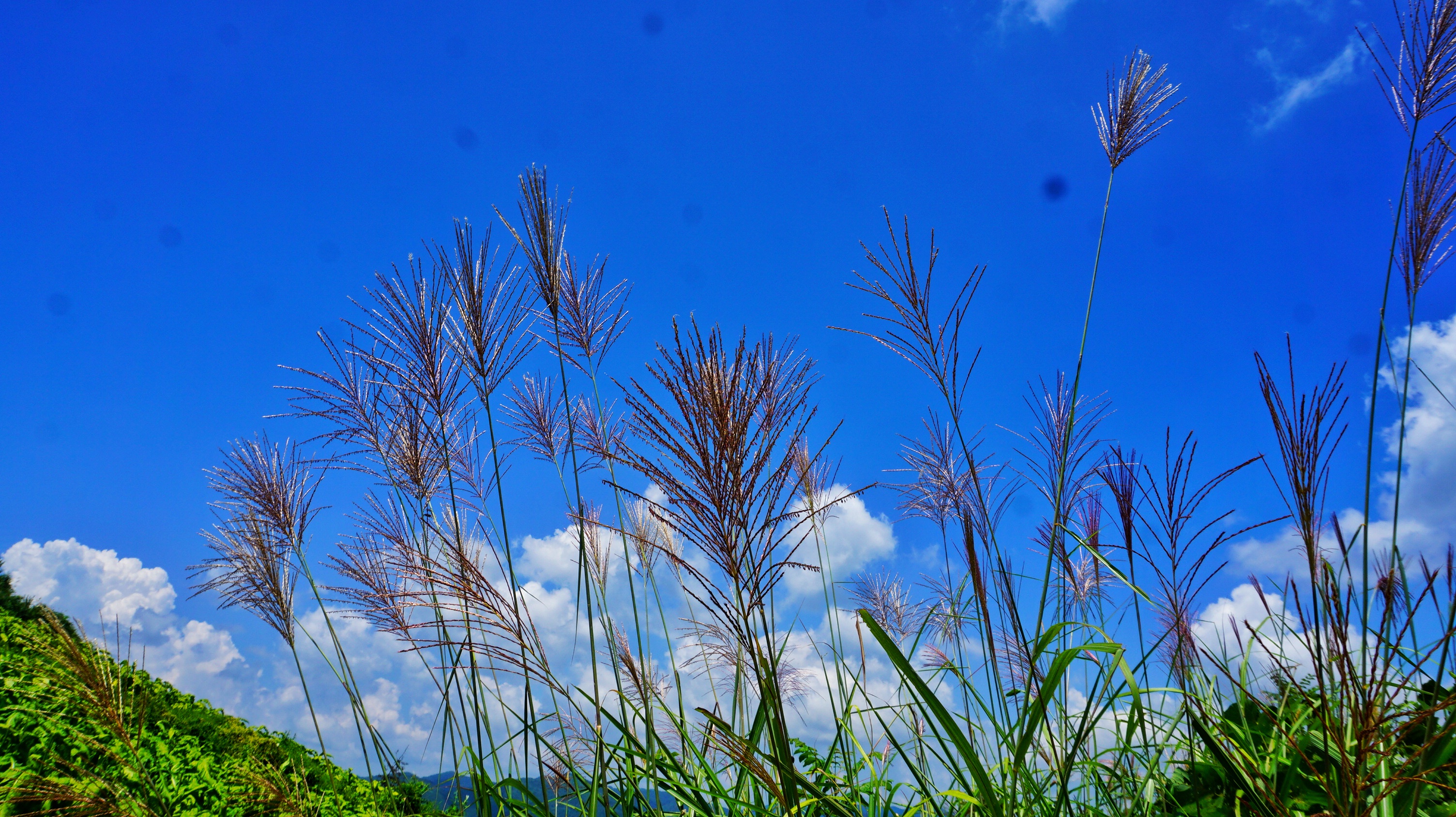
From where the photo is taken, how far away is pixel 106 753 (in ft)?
8.17

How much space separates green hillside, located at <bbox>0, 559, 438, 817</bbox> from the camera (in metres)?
2.11

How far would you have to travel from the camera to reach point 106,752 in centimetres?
249

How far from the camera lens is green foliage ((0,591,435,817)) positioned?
2.11 metres

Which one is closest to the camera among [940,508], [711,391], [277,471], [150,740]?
[711,391]

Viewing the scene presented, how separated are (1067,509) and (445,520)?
230 centimetres

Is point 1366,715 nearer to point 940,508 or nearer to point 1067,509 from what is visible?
point 1067,509

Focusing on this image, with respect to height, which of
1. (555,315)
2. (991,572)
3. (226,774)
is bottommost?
(226,774)

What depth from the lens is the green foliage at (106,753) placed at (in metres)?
2.11

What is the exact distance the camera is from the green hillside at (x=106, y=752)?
211cm

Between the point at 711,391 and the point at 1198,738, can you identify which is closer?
the point at 711,391

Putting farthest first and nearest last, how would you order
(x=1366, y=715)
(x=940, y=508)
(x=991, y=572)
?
(x=940, y=508)
(x=991, y=572)
(x=1366, y=715)

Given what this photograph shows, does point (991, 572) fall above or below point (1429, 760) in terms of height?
above

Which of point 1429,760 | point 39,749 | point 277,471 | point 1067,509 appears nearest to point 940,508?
point 1067,509

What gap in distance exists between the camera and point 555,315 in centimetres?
230
